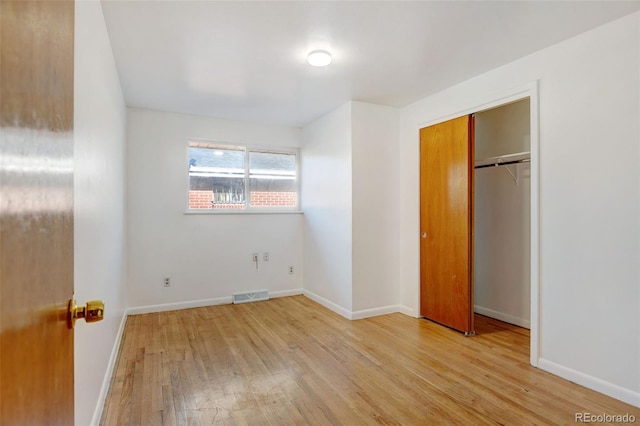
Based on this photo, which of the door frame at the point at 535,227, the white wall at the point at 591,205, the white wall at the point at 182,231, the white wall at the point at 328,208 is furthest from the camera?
the white wall at the point at 182,231

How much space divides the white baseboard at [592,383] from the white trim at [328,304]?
184 centimetres

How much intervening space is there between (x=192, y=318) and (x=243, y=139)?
2.37 m

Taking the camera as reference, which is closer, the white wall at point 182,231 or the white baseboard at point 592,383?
the white baseboard at point 592,383

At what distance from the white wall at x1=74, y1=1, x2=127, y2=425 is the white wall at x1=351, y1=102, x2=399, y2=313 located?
91.5 inches

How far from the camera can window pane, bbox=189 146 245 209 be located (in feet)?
14.1

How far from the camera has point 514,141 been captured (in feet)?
11.8

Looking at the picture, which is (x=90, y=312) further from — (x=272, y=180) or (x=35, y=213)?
(x=272, y=180)

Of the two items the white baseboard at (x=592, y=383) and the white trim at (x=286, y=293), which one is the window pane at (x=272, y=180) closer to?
the white trim at (x=286, y=293)

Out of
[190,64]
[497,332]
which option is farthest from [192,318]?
[497,332]

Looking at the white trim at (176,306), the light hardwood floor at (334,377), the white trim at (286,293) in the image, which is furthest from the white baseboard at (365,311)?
the white trim at (176,306)

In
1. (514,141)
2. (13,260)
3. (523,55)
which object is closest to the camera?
(13,260)

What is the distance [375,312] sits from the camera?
3.80m

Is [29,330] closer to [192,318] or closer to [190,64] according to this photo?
[190,64]

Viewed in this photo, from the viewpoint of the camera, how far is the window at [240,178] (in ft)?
14.2
